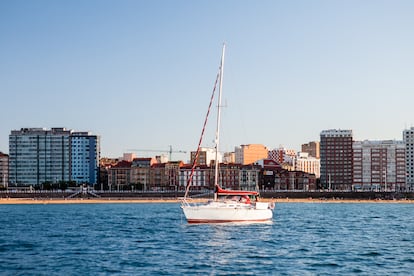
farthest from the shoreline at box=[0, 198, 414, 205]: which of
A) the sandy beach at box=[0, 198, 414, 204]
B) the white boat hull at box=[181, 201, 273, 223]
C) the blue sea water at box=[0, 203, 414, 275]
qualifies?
the blue sea water at box=[0, 203, 414, 275]

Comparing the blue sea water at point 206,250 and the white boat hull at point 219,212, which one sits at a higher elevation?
the white boat hull at point 219,212

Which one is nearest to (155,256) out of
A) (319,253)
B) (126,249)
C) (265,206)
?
(126,249)

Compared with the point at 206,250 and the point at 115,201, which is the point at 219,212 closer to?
the point at 206,250

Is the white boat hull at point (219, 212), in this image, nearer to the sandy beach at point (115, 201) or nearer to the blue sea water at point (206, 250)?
the blue sea water at point (206, 250)

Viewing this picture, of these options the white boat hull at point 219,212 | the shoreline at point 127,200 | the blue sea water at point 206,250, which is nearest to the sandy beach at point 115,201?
the shoreline at point 127,200

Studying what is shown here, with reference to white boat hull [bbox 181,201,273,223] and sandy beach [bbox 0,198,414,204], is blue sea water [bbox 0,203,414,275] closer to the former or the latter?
white boat hull [bbox 181,201,273,223]

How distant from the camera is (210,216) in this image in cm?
6838

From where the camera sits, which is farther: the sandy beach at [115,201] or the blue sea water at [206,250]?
the sandy beach at [115,201]

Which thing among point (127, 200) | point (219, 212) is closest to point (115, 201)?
point (127, 200)

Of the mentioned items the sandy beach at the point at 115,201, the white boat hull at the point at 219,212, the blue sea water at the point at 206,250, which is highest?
the white boat hull at the point at 219,212

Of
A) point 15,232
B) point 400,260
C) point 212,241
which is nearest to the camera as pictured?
point 400,260

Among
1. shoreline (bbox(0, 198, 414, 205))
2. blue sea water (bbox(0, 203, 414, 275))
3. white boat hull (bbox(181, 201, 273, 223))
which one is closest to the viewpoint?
blue sea water (bbox(0, 203, 414, 275))

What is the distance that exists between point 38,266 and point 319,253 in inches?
681

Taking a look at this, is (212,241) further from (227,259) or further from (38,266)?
(38,266)
